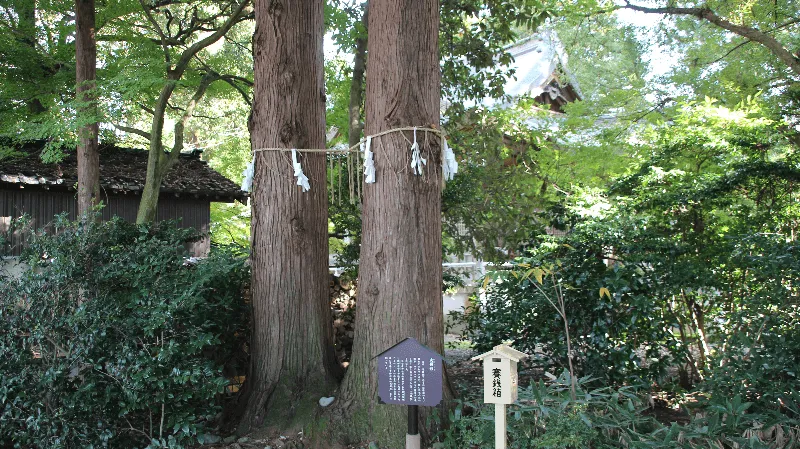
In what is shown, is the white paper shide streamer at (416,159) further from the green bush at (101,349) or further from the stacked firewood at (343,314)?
the stacked firewood at (343,314)

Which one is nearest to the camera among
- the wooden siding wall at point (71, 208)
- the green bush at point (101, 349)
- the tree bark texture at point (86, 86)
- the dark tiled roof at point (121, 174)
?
the green bush at point (101, 349)

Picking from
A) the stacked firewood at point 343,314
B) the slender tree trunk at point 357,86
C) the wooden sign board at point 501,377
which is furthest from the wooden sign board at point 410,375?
the slender tree trunk at point 357,86

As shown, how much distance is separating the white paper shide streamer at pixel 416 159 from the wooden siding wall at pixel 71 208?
19.5 feet

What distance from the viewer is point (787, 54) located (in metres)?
8.12

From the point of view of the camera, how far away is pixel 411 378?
3.99m

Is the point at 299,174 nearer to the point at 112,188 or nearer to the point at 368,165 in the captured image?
the point at 368,165

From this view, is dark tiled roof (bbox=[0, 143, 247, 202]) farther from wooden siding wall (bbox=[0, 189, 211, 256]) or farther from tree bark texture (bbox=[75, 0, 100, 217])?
tree bark texture (bbox=[75, 0, 100, 217])

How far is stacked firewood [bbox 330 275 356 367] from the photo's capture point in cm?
802

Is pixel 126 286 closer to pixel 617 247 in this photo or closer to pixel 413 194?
pixel 413 194

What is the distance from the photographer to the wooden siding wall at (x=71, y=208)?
10914 millimetres

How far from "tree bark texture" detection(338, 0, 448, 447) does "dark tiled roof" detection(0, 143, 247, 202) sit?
7.84 metres

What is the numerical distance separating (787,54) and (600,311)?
16.6 ft

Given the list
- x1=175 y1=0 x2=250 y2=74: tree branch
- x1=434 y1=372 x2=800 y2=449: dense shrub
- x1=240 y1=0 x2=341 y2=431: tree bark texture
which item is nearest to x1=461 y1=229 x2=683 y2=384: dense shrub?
x1=434 y1=372 x2=800 y2=449: dense shrub

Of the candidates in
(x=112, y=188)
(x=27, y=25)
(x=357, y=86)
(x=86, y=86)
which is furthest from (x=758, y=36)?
(x=27, y=25)
